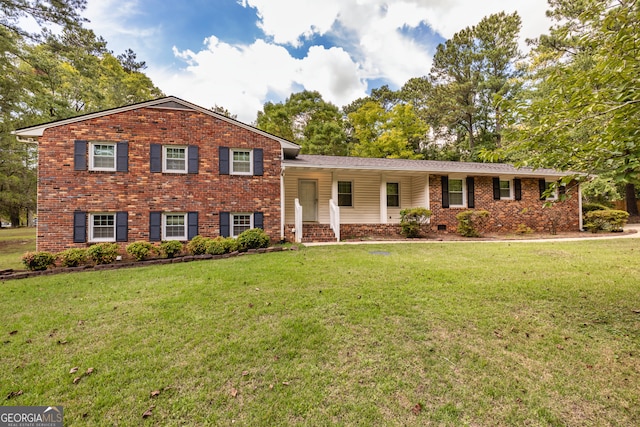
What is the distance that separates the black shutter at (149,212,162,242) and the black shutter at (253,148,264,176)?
13.4 feet

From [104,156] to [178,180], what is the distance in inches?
110

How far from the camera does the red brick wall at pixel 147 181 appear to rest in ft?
30.9

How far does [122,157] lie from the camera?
996 cm

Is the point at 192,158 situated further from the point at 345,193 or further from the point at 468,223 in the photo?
the point at 468,223

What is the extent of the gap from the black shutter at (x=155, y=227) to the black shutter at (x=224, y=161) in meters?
2.96

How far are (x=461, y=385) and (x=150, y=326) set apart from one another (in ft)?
12.7

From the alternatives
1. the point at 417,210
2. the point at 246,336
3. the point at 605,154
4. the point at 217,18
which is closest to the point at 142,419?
the point at 246,336

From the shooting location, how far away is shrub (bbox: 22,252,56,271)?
759 centimetres

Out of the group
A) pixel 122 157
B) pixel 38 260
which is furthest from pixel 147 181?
pixel 38 260

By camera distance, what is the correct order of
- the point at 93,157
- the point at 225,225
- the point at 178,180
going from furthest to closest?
the point at 225,225, the point at 178,180, the point at 93,157

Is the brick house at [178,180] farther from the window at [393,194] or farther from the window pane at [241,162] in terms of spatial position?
the window at [393,194]

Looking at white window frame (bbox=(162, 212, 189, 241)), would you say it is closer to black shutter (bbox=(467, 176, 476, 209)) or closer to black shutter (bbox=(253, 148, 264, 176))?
black shutter (bbox=(253, 148, 264, 176))

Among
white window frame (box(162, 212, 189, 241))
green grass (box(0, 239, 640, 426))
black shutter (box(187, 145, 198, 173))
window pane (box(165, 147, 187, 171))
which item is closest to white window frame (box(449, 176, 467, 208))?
green grass (box(0, 239, 640, 426))

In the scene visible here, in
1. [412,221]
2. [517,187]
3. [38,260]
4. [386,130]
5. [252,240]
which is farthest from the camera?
[386,130]
